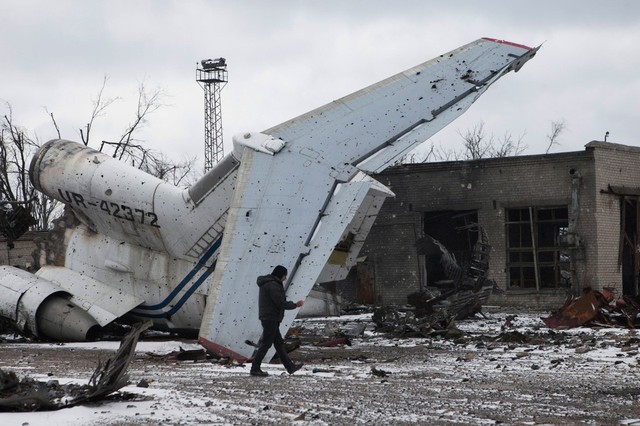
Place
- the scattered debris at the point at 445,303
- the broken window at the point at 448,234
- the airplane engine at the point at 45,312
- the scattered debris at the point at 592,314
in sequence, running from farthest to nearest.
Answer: the broken window at the point at 448,234
the scattered debris at the point at 592,314
the scattered debris at the point at 445,303
the airplane engine at the point at 45,312

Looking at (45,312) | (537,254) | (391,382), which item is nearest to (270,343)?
(391,382)

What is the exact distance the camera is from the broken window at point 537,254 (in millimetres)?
25875

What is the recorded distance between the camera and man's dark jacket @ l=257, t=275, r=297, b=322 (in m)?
11.1

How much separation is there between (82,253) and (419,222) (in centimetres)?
1234

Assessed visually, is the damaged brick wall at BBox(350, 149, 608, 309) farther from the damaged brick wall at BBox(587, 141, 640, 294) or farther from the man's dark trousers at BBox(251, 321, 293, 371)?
the man's dark trousers at BBox(251, 321, 293, 371)

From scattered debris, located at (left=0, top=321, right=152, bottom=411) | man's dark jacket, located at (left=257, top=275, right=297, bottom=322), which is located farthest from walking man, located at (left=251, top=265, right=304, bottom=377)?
scattered debris, located at (left=0, top=321, right=152, bottom=411)

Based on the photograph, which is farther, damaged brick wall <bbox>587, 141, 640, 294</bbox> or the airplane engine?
damaged brick wall <bbox>587, 141, 640, 294</bbox>

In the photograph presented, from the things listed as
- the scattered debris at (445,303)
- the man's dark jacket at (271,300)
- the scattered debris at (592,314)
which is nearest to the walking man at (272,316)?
the man's dark jacket at (271,300)

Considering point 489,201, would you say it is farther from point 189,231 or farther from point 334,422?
point 334,422

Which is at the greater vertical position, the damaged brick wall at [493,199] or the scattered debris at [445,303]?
the damaged brick wall at [493,199]

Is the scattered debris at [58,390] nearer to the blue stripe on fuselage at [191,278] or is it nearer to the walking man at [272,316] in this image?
the walking man at [272,316]

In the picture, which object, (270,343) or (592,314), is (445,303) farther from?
(270,343)

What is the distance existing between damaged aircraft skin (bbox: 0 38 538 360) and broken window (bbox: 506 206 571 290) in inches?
403

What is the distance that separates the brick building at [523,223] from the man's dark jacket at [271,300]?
13.7 meters
